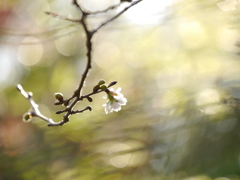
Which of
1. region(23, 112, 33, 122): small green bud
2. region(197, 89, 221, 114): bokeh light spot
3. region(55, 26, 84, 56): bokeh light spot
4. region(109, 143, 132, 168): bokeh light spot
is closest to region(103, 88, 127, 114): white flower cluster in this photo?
region(23, 112, 33, 122): small green bud

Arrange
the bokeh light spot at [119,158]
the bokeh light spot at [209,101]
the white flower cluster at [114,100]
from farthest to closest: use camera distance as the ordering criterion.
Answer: the bokeh light spot at [119,158], the bokeh light spot at [209,101], the white flower cluster at [114,100]

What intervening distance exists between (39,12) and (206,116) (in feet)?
5.71

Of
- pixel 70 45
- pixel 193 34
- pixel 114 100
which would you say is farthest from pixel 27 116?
pixel 193 34

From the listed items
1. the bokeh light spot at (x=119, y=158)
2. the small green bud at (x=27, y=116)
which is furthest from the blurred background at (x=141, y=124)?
the small green bud at (x=27, y=116)

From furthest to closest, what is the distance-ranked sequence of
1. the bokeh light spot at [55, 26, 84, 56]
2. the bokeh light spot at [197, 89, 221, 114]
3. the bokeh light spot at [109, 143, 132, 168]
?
the bokeh light spot at [55, 26, 84, 56] < the bokeh light spot at [109, 143, 132, 168] < the bokeh light spot at [197, 89, 221, 114]

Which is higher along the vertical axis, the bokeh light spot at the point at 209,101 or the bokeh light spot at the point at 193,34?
the bokeh light spot at the point at 209,101

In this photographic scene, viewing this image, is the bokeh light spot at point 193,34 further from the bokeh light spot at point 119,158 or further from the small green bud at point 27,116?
the small green bud at point 27,116

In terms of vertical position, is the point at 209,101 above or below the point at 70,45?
above

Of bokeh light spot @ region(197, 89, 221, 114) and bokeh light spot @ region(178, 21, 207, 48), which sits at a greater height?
bokeh light spot @ region(197, 89, 221, 114)

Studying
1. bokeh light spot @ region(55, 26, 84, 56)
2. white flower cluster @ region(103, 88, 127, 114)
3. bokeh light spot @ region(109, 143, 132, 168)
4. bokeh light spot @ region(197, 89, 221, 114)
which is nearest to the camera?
white flower cluster @ region(103, 88, 127, 114)

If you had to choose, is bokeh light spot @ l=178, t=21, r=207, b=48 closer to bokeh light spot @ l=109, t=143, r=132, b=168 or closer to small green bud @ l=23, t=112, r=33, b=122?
bokeh light spot @ l=109, t=143, r=132, b=168

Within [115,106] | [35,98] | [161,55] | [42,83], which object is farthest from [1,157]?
[161,55]

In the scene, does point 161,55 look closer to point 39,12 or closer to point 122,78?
point 122,78

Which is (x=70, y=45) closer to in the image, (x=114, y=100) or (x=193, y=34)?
(x=193, y=34)
